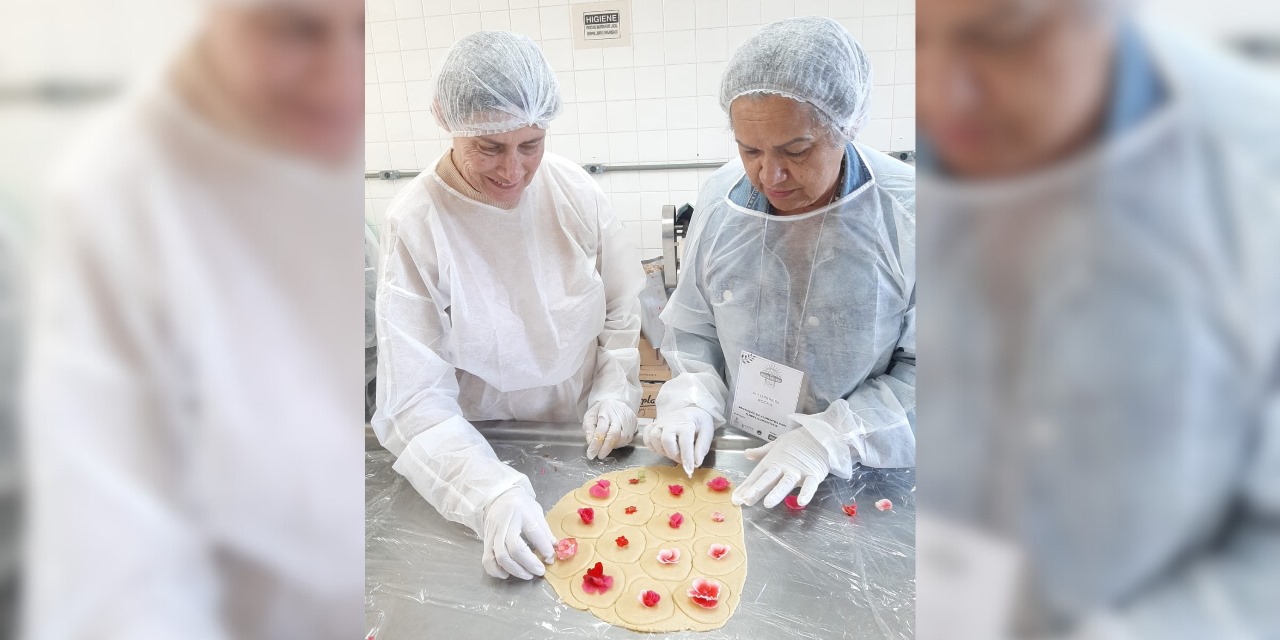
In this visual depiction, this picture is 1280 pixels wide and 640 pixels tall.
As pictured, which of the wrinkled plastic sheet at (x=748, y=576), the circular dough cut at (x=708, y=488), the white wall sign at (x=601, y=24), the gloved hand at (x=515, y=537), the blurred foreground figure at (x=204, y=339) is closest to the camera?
the blurred foreground figure at (x=204, y=339)

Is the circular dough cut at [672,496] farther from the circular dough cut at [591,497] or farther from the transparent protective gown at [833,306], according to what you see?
the transparent protective gown at [833,306]

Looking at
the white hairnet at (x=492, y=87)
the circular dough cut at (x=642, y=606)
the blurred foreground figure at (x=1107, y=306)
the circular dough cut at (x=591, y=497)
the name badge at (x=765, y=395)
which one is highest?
the white hairnet at (x=492, y=87)

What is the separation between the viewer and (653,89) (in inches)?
118

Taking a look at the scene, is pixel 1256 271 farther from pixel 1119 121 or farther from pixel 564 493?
pixel 564 493

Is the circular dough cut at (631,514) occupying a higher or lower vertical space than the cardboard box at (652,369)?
higher

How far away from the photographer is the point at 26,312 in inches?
5.1

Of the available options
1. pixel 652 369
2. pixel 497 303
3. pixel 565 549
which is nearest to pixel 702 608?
Answer: pixel 565 549

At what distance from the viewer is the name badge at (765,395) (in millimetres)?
1313

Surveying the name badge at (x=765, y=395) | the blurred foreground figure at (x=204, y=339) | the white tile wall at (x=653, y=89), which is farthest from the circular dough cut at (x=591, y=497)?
the white tile wall at (x=653, y=89)

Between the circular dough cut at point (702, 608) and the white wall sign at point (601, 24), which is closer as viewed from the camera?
the circular dough cut at point (702, 608)

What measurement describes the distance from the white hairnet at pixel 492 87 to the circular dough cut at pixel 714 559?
35.8 inches

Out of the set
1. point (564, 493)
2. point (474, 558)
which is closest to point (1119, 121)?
point (474, 558)

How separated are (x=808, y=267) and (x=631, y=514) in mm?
647

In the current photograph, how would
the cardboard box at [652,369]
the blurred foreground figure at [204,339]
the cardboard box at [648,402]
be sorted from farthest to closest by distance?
the cardboard box at [652,369]
the cardboard box at [648,402]
the blurred foreground figure at [204,339]
